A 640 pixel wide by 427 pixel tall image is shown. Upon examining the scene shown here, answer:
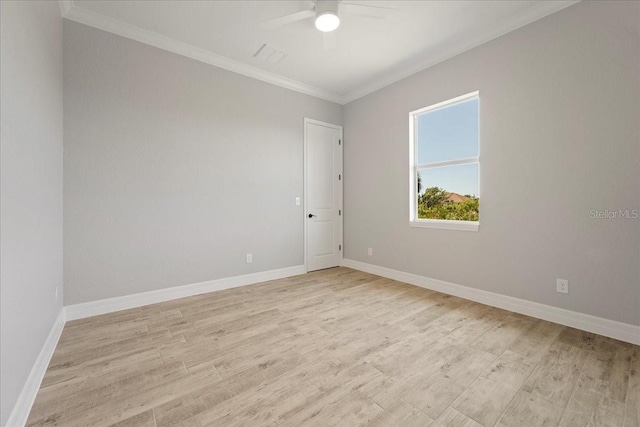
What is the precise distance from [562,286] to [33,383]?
4005 millimetres

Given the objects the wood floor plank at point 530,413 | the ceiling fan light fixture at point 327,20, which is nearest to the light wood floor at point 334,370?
the wood floor plank at point 530,413

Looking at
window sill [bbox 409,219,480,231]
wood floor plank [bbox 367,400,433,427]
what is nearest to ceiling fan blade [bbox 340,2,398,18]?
window sill [bbox 409,219,480,231]

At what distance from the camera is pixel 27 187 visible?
5.17ft

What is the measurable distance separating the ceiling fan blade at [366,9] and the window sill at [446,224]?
2376 mm

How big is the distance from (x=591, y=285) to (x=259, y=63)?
4.27 meters

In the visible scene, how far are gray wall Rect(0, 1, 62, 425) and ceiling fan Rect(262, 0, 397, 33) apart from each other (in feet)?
5.51

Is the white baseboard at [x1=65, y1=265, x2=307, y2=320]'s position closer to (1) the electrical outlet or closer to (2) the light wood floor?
(2) the light wood floor

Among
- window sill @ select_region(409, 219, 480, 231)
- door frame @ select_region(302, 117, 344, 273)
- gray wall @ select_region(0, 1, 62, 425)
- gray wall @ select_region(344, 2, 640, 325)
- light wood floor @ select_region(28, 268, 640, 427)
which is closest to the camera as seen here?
gray wall @ select_region(0, 1, 62, 425)

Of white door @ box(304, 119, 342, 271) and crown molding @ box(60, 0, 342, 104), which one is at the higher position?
crown molding @ box(60, 0, 342, 104)

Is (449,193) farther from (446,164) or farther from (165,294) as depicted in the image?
(165,294)

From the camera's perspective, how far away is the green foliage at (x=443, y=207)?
3.17m

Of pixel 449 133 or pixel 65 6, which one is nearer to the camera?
pixel 65 6

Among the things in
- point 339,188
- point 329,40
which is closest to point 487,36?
point 329,40

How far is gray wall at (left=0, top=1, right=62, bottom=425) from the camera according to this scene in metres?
1.28
